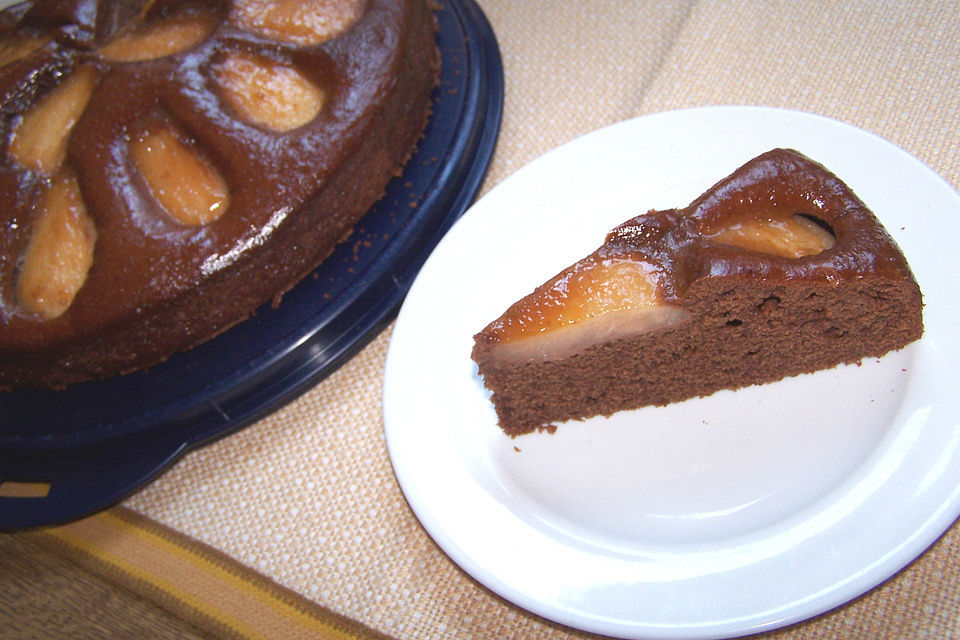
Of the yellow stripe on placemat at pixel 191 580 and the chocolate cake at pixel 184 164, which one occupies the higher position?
the chocolate cake at pixel 184 164

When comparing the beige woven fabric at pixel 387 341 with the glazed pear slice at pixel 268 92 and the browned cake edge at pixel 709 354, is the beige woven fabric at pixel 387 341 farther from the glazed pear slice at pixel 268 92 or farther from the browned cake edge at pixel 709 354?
the glazed pear slice at pixel 268 92

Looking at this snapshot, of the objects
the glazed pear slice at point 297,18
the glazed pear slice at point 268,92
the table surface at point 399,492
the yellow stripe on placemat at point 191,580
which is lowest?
the yellow stripe on placemat at point 191,580

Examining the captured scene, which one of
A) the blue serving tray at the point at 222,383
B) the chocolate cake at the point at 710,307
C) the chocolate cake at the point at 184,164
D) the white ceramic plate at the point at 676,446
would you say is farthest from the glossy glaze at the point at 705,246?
the chocolate cake at the point at 184,164

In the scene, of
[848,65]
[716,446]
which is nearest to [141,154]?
[716,446]

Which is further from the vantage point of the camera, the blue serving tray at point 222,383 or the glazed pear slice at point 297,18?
the glazed pear slice at point 297,18

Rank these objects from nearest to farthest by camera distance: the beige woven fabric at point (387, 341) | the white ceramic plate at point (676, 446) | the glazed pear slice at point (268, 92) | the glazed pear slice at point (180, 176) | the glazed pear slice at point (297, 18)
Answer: the white ceramic plate at point (676, 446), the beige woven fabric at point (387, 341), the glazed pear slice at point (180, 176), the glazed pear slice at point (268, 92), the glazed pear slice at point (297, 18)

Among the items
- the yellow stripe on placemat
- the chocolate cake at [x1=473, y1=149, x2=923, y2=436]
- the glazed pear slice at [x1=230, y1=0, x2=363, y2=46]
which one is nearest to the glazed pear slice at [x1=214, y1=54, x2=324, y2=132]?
the glazed pear slice at [x1=230, y1=0, x2=363, y2=46]
